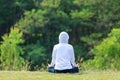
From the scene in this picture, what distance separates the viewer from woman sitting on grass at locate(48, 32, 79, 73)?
8.39m

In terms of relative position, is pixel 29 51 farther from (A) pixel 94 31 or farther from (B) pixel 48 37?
(A) pixel 94 31

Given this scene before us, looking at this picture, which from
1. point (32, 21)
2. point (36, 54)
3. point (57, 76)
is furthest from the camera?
point (32, 21)

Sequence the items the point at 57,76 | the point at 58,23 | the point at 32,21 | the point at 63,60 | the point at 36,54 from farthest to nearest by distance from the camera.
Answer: the point at 58,23 → the point at 32,21 → the point at 36,54 → the point at 63,60 → the point at 57,76

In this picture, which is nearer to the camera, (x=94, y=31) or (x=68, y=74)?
(x=68, y=74)

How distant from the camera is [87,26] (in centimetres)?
3048

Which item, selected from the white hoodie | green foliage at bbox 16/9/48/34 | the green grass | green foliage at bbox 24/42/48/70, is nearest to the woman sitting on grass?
the white hoodie

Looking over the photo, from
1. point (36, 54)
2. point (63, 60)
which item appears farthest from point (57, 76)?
point (36, 54)

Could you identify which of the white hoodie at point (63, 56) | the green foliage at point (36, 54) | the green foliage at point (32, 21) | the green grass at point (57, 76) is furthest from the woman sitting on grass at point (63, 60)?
the green foliage at point (32, 21)

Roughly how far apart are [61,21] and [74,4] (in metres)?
1.43

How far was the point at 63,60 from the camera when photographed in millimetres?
8438

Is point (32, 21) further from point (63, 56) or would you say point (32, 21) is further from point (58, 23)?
point (63, 56)

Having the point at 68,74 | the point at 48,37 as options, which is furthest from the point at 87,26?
the point at 68,74

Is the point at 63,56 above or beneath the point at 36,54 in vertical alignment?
above

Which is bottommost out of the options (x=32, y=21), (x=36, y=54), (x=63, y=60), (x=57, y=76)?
(x=36, y=54)
